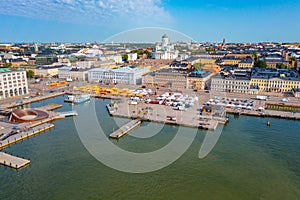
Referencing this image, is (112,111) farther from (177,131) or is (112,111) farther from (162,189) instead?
(162,189)

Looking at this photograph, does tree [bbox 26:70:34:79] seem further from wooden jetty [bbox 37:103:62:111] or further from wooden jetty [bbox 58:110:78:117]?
wooden jetty [bbox 58:110:78:117]

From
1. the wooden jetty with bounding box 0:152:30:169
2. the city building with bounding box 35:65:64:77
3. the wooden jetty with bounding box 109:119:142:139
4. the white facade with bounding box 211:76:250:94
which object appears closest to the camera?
the wooden jetty with bounding box 0:152:30:169

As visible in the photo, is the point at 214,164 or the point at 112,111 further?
the point at 112,111

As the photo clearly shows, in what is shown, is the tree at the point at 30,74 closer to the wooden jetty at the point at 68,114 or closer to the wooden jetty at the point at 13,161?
the wooden jetty at the point at 68,114

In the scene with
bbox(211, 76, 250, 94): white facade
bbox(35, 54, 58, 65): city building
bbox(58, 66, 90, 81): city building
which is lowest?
bbox(211, 76, 250, 94): white facade

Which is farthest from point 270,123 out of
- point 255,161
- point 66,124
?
point 66,124

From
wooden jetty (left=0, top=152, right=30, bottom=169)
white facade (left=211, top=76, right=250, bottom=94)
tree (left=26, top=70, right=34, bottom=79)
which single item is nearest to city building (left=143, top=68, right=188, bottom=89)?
white facade (left=211, top=76, right=250, bottom=94)

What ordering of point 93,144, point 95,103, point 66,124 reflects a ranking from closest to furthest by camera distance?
1. point 93,144
2. point 66,124
3. point 95,103
